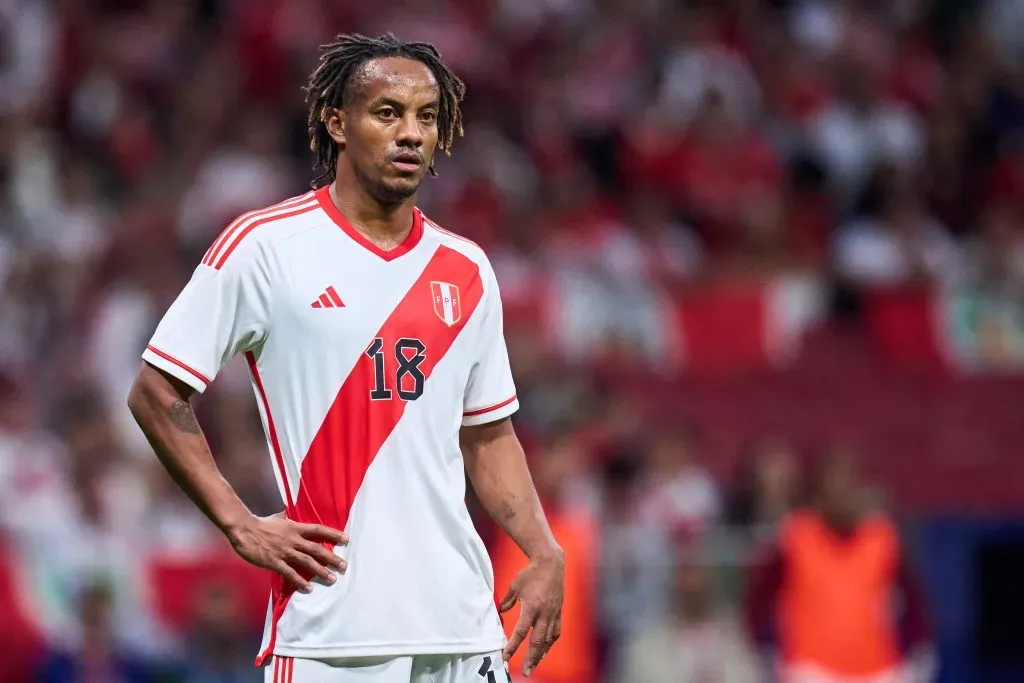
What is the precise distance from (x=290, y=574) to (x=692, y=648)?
4901 mm

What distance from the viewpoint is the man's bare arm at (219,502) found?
357 centimetres

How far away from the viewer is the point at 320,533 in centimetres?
358

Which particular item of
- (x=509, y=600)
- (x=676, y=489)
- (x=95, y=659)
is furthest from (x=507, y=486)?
(x=676, y=489)

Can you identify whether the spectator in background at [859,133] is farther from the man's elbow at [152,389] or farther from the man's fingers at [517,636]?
the man's elbow at [152,389]

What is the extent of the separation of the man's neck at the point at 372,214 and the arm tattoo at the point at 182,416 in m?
0.56

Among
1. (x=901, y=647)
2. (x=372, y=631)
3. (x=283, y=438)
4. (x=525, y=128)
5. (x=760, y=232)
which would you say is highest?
(x=525, y=128)

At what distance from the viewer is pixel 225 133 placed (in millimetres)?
12039

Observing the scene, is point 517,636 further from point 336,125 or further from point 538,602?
point 336,125

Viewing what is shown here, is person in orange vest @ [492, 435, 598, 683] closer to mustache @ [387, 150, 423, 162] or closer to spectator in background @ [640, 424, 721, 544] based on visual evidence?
spectator in background @ [640, 424, 721, 544]

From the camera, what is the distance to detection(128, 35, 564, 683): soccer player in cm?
358

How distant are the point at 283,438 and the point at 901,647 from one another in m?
5.13

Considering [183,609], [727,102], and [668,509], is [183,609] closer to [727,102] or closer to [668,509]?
[668,509]

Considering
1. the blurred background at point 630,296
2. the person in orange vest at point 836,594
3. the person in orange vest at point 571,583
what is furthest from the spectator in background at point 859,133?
the person in orange vest at point 571,583

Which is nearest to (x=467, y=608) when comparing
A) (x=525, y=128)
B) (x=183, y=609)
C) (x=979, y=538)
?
(x=183, y=609)
